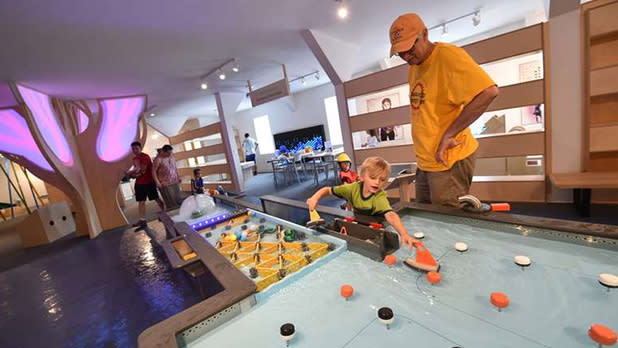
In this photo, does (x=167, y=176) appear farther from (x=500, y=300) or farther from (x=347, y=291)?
(x=500, y=300)

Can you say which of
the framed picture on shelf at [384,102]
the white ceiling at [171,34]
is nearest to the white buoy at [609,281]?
the white ceiling at [171,34]

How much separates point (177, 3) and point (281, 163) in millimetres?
5804

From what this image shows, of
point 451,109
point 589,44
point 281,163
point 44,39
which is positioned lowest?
point 281,163

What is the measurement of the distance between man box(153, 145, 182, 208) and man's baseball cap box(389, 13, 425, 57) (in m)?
4.17

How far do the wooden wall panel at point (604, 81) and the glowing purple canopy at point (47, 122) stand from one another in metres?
6.76

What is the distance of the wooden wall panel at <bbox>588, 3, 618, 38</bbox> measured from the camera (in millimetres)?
2455

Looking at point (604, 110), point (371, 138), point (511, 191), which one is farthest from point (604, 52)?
point (371, 138)

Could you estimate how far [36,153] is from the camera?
3953 mm

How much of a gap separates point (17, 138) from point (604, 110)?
297 inches

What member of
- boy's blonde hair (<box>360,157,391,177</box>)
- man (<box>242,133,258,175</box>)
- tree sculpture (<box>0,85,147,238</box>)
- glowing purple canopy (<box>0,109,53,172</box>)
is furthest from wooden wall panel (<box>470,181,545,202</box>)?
man (<box>242,133,258,175</box>)

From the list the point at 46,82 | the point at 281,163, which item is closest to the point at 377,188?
the point at 46,82

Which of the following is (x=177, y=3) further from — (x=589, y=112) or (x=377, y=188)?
(x=589, y=112)

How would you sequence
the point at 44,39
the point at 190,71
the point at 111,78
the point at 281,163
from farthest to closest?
the point at 281,163 < the point at 190,71 < the point at 111,78 < the point at 44,39

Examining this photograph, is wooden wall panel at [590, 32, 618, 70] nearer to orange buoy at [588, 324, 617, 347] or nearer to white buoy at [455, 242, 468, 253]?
white buoy at [455, 242, 468, 253]
